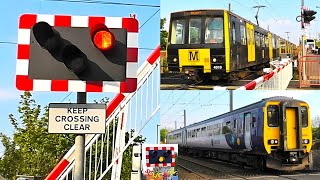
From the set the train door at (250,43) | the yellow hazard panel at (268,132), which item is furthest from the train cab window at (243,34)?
the yellow hazard panel at (268,132)

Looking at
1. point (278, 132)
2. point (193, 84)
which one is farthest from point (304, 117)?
point (193, 84)

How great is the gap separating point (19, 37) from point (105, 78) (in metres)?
0.45

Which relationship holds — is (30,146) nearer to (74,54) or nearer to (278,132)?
(278,132)

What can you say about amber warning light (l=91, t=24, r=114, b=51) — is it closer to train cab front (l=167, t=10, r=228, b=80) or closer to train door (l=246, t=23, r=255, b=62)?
train cab front (l=167, t=10, r=228, b=80)


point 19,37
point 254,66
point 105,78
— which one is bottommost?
point 105,78

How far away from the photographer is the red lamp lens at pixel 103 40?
2.08m

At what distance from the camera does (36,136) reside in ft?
34.3

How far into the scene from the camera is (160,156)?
5824 millimetres

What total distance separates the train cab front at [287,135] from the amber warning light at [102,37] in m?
11.7

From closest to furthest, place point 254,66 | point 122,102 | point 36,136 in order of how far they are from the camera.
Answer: point 122,102
point 36,136
point 254,66

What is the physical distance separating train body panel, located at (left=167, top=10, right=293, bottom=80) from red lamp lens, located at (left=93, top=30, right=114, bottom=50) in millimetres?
12838

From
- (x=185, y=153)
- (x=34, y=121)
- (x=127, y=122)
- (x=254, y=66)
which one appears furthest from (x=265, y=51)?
(x=127, y=122)

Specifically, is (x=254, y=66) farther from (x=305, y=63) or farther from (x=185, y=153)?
(x=185, y=153)

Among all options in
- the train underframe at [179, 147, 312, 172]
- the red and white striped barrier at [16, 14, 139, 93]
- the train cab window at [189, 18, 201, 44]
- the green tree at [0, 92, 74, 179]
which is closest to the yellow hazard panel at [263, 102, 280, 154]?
the train underframe at [179, 147, 312, 172]
